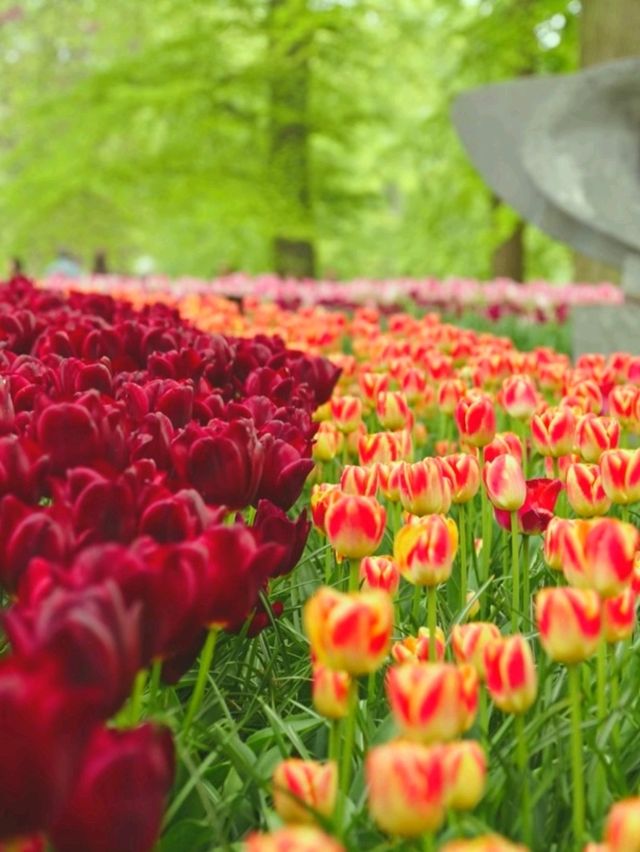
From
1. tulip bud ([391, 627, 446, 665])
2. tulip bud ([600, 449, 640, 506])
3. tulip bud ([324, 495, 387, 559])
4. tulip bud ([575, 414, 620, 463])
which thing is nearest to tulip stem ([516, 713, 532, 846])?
tulip bud ([391, 627, 446, 665])

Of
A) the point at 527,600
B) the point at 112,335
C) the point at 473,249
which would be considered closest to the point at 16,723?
the point at 527,600

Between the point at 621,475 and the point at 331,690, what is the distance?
33.7 inches

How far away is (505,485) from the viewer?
1920 mm

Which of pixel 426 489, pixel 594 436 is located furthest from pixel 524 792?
pixel 594 436

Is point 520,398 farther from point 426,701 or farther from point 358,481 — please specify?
point 426,701

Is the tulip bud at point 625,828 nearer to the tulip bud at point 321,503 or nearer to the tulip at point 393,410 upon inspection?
the tulip bud at point 321,503

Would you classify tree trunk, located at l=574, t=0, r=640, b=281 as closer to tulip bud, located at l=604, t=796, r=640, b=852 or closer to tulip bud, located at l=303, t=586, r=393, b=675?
tulip bud, located at l=303, t=586, r=393, b=675

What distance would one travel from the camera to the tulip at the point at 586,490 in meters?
1.95

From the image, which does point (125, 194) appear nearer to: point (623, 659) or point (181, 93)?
point (181, 93)

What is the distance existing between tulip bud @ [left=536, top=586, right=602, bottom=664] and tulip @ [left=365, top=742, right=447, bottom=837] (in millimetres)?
291

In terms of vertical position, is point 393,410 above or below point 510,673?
above

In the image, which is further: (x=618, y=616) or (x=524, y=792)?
(x=618, y=616)

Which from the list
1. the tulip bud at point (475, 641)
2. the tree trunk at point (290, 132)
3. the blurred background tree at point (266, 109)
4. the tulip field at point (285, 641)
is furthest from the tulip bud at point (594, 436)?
the tree trunk at point (290, 132)

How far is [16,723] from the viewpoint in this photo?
2.68 ft
